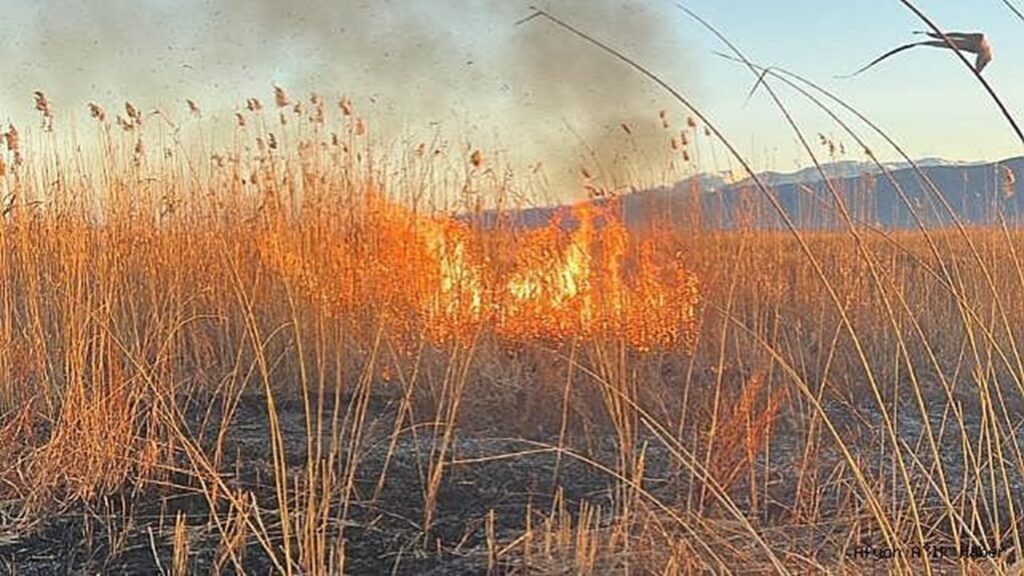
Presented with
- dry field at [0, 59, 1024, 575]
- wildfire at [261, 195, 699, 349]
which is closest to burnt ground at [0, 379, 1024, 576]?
dry field at [0, 59, 1024, 575]

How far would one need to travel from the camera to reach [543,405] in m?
3.54

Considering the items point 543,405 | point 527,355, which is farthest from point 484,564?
point 527,355

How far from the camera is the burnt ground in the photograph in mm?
2271

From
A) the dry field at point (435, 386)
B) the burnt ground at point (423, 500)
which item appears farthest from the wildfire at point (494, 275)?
the burnt ground at point (423, 500)

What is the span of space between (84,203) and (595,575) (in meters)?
2.79

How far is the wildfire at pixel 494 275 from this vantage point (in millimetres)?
3893

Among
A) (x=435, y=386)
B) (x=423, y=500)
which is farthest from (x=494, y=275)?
(x=423, y=500)

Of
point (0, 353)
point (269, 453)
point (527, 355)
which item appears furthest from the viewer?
point (527, 355)

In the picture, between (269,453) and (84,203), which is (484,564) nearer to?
(269,453)

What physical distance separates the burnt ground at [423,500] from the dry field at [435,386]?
1 centimetres

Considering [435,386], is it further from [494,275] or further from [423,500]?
[423,500]

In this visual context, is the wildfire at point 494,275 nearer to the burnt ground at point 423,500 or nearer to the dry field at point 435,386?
the dry field at point 435,386

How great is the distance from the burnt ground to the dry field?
1 cm

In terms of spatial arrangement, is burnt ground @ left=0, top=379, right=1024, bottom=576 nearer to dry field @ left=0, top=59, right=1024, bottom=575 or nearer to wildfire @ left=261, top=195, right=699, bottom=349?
dry field @ left=0, top=59, right=1024, bottom=575
